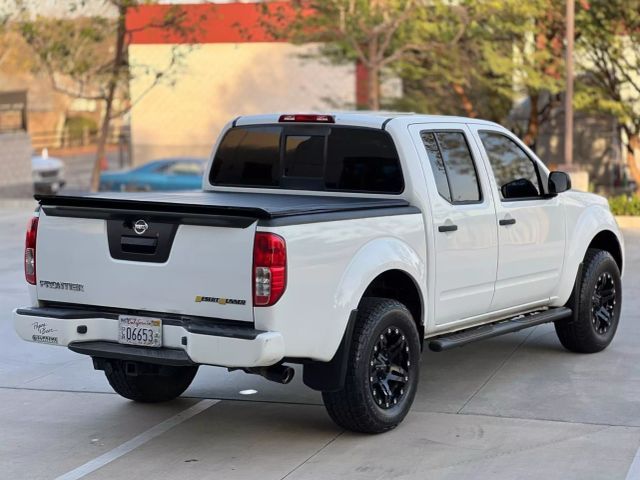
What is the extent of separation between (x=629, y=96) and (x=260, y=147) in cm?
1890

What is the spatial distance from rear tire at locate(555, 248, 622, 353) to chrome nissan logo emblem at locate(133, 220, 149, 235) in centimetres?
390

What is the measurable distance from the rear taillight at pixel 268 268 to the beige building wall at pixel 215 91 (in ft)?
116

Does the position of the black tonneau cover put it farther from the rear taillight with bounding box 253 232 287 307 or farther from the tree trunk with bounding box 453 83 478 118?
the tree trunk with bounding box 453 83 478 118

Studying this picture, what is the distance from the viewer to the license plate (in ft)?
22.2

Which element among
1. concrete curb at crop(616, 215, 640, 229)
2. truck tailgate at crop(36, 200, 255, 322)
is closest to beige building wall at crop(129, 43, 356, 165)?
concrete curb at crop(616, 215, 640, 229)

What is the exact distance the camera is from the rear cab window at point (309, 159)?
7.97 m

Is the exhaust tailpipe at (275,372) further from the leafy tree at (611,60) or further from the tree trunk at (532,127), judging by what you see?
the tree trunk at (532,127)

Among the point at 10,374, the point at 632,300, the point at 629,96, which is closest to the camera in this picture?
the point at 10,374

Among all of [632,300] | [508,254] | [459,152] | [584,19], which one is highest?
[584,19]

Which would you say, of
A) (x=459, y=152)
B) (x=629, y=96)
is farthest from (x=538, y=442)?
(x=629, y=96)

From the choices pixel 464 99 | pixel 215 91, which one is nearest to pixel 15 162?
pixel 464 99

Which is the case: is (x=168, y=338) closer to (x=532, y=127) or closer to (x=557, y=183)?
(x=557, y=183)

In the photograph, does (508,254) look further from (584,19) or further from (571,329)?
(584,19)

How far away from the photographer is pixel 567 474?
647 centimetres
